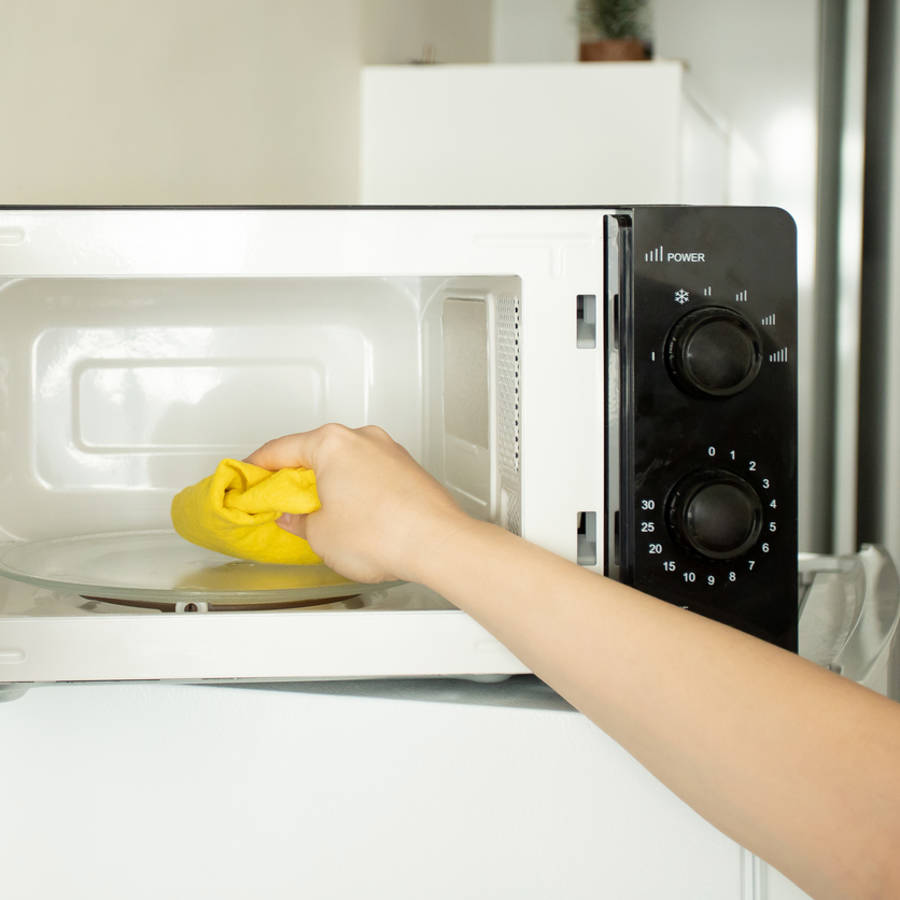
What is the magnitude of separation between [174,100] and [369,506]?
0.60 m

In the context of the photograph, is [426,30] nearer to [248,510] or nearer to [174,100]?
[174,100]

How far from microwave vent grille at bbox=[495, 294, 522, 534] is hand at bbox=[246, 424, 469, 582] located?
0.07 metres

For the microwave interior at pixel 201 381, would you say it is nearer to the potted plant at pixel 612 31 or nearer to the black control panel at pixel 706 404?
the black control panel at pixel 706 404

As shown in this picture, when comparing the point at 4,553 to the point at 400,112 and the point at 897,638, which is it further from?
the point at 400,112

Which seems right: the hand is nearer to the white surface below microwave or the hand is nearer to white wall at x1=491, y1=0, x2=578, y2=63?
the white surface below microwave

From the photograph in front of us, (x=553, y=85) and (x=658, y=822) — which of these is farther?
(x=553, y=85)

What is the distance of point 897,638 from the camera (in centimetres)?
62

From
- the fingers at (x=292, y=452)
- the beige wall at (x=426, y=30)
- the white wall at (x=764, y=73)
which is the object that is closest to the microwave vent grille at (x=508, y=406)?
the fingers at (x=292, y=452)

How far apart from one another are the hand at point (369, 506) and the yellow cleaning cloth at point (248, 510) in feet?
0.05

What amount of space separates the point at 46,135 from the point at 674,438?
0.53 m

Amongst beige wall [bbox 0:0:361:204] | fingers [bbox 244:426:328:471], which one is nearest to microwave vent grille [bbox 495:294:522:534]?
fingers [bbox 244:426:328:471]

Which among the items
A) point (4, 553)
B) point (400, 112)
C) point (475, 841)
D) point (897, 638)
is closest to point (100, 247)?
point (4, 553)

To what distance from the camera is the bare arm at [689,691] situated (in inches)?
14.2

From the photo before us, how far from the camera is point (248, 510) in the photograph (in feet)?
1.85
